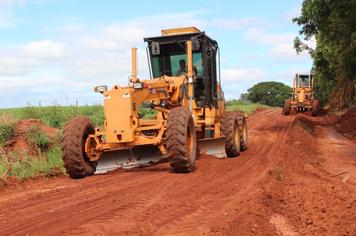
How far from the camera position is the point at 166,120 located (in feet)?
34.0

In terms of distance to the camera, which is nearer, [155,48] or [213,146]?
[213,146]

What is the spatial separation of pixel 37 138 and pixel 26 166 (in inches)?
106

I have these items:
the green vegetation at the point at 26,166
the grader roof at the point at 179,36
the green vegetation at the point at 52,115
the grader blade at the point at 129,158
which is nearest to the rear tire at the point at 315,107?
the green vegetation at the point at 52,115

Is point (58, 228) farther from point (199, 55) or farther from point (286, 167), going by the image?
point (199, 55)

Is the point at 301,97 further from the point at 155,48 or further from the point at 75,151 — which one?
the point at 75,151

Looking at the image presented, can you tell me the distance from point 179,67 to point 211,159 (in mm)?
2529

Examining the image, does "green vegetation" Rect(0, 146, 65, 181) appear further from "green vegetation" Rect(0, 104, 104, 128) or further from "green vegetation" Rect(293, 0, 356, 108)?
"green vegetation" Rect(293, 0, 356, 108)

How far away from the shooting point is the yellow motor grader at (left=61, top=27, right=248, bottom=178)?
1016 centimetres

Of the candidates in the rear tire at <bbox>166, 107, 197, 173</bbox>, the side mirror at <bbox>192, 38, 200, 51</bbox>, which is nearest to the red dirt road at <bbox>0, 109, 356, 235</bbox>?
the rear tire at <bbox>166, 107, 197, 173</bbox>

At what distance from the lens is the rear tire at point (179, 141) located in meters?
9.88

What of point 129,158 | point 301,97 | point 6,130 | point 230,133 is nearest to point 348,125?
point 301,97

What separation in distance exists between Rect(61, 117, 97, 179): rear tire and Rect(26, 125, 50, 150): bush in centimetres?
364

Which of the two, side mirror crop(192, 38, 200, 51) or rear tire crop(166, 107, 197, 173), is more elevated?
side mirror crop(192, 38, 200, 51)

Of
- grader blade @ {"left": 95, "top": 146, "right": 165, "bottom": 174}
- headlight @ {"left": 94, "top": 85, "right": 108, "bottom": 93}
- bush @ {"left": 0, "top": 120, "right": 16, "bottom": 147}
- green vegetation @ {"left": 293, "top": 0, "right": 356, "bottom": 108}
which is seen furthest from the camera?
green vegetation @ {"left": 293, "top": 0, "right": 356, "bottom": 108}
